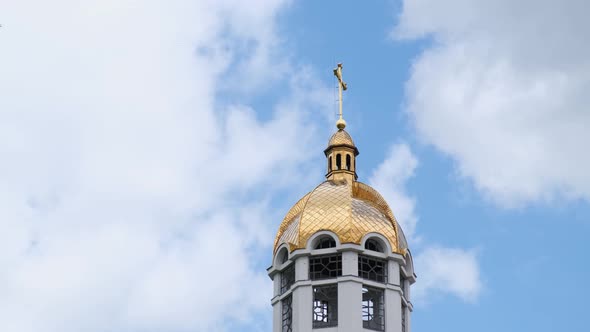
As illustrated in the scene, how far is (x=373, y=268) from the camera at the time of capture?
56156 millimetres

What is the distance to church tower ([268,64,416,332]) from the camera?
2159 inches

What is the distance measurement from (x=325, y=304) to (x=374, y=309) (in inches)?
80.1

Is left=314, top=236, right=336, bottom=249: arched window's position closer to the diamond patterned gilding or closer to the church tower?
the church tower

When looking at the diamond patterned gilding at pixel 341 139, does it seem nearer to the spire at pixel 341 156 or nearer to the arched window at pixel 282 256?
the spire at pixel 341 156

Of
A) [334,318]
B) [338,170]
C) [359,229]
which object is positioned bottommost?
[334,318]

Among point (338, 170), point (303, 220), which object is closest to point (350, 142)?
point (338, 170)

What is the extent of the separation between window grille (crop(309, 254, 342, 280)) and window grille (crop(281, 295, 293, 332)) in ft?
5.00

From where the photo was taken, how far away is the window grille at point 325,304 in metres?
55.3

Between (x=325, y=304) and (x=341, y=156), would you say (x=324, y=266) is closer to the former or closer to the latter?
(x=325, y=304)

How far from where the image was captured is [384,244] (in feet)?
185

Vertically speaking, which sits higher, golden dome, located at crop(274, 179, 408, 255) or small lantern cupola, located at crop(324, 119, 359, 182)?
small lantern cupola, located at crop(324, 119, 359, 182)

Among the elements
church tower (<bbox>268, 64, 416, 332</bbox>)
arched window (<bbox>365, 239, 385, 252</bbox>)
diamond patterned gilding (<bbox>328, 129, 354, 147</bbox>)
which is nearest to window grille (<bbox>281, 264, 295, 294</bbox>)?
church tower (<bbox>268, 64, 416, 332</bbox>)

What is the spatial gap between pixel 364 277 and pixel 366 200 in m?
4.04

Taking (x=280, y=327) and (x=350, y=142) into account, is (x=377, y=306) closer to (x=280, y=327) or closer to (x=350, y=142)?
(x=280, y=327)
